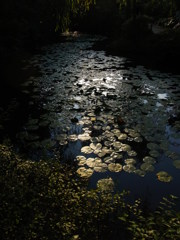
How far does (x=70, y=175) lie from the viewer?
14.9 feet

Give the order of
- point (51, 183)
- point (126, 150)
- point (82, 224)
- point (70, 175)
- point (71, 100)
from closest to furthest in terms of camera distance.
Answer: point (82, 224), point (51, 183), point (70, 175), point (126, 150), point (71, 100)

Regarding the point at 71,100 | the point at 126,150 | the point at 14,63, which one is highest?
the point at 14,63

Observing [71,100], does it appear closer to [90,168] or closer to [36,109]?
[36,109]

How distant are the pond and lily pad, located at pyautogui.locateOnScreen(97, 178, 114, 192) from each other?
0.12 m

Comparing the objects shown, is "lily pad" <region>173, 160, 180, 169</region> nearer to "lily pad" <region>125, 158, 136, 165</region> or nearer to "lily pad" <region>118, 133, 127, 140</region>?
"lily pad" <region>125, 158, 136, 165</region>

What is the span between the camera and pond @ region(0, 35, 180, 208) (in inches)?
184

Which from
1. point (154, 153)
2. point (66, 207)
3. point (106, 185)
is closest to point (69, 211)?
point (66, 207)

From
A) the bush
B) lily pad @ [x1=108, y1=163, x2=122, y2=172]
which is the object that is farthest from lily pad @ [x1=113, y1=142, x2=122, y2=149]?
the bush

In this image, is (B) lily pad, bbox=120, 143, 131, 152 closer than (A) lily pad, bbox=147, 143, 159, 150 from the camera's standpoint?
Yes

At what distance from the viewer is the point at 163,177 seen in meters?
4.56

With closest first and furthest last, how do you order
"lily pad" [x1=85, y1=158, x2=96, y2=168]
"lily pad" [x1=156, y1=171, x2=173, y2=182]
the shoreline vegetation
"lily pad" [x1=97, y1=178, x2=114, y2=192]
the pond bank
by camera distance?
the shoreline vegetation < "lily pad" [x1=97, y1=178, x2=114, y2=192] < "lily pad" [x1=156, y1=171, x2=173, y2=182] < "lily pad" [x1=85, y1=158, x2=96, y2=168] < the pond bank

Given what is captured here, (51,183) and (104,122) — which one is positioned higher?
(104,122)

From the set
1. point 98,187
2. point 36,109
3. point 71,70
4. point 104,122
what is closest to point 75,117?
point 104,122

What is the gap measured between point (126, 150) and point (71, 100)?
356 cm
